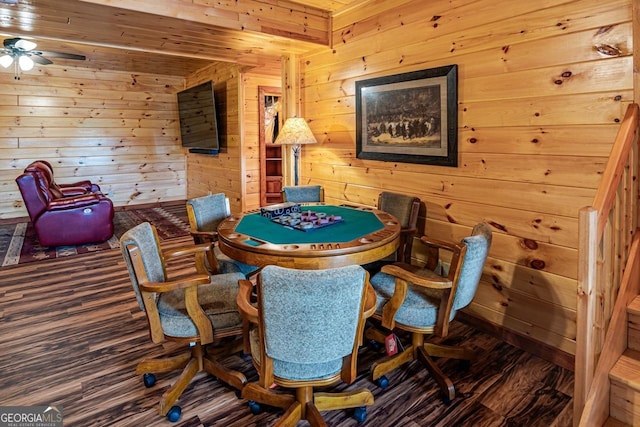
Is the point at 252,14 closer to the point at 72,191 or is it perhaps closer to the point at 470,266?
the point at 470,266

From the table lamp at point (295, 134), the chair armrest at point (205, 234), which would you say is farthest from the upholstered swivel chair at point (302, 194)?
the chair armrest at point (205, 234)

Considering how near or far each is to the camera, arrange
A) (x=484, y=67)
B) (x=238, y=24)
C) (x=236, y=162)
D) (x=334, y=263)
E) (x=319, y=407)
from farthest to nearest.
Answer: (x=236, y=162), (x=238, y=24), (x=484, y=67), (x=334, y=263), (x=319, y=407)

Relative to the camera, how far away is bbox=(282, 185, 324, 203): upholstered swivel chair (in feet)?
12.5

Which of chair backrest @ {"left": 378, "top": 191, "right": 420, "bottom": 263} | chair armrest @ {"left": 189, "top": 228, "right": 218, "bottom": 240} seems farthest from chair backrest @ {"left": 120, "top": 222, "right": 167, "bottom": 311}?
chair backrest @ {"left": 378, "top": 191, "right": 420, "bottom": 263}

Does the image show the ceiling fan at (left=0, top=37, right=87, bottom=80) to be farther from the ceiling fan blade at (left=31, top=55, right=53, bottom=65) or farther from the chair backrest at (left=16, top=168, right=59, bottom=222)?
the chair backrest at (left=16, top=168, right=59, bottom=222)

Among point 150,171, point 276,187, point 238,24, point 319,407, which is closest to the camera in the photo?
point 319,407

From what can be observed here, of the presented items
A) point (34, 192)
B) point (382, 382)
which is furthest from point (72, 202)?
point (382, 382)

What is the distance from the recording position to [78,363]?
8.05 feet

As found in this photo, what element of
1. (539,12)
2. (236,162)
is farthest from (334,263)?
(236,162)

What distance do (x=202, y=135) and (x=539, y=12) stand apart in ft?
18.7

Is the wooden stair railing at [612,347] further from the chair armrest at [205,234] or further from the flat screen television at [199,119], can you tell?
the flat screen television at [199,119]

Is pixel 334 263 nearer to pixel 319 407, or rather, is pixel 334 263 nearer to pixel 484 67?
pixel 319 407

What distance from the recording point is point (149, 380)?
2.21 metres

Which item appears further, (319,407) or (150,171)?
(150,171)
